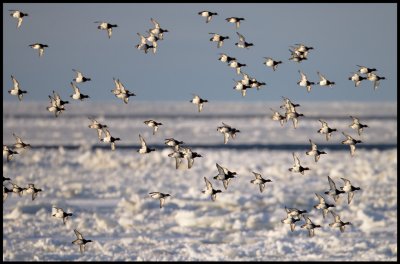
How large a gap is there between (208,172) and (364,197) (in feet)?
38.5

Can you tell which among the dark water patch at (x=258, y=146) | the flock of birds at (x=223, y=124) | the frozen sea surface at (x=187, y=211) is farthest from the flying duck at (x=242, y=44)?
the dark water patch at (x=258, y=146)

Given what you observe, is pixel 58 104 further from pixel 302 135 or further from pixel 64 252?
pixel 302 135

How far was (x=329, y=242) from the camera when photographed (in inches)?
1352

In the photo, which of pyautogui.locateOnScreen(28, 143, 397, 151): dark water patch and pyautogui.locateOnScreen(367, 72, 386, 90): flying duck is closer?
pyautogui.locateOnScreen(367, 72, 386, 90): flying duck

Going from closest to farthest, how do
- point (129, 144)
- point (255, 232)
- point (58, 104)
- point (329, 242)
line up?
point (58, 104)
point (329, 242)
point (255, 232)
point (129, 144)

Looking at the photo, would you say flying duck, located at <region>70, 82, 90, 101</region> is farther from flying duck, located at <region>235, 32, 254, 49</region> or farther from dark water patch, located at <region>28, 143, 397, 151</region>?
dark water patch, located at <region>28, 143, 397, 151</region>

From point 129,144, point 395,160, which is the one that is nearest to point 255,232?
point 395,160

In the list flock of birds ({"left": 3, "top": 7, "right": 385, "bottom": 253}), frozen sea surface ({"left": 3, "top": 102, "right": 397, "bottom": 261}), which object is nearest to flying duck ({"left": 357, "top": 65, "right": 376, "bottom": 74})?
flock of birds ({"left": 3, "top": 7, "right": 385, "bottom": 253})

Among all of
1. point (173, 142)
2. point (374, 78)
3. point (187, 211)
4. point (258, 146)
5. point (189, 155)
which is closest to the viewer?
point (173, 142)

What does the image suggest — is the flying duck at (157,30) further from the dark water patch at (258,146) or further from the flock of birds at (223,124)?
the dark water patch at (258,146)

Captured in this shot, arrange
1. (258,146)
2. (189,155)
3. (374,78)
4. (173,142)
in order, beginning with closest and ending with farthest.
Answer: (173,142), (189,155), (374,78), (258,146)

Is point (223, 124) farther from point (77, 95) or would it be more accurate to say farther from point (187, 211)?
point (187, 211)

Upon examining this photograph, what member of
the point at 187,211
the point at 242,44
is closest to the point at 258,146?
the point at 187,211

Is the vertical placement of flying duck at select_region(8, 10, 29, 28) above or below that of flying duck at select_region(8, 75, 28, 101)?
above
